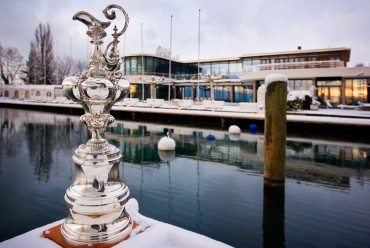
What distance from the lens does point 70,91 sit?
2285 millimetres

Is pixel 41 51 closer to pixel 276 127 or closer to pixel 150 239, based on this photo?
pixel 276 127

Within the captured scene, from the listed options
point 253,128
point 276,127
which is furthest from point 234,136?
point 276,127

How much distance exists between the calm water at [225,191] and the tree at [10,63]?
61460 millimetres

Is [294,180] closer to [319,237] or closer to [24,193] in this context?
[319,237]

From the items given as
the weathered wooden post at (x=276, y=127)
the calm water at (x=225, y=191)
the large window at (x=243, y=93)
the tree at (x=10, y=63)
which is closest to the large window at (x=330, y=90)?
the large window at (x=243, y=93)

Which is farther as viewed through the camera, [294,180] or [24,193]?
[294,180]

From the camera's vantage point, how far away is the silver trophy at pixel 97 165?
2281 mm

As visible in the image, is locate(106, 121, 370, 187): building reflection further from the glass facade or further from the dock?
the glass facade

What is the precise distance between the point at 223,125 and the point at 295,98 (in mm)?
7512

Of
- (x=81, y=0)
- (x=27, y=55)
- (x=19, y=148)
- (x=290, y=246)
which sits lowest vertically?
(x=290, y=246)

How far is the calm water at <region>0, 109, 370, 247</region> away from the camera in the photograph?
528cm

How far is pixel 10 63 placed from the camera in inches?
2516

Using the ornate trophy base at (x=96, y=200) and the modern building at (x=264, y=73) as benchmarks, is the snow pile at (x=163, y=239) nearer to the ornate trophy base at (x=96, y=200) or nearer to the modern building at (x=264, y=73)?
the ornate trophy base at (x=96, y=200)

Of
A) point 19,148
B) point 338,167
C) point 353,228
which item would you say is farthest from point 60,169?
point 338,167
